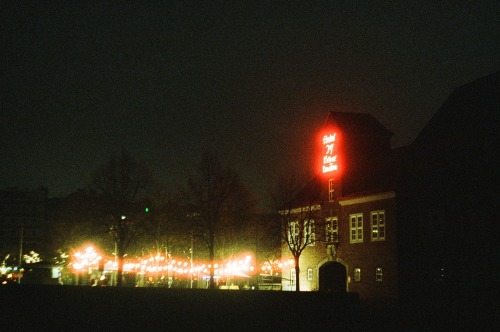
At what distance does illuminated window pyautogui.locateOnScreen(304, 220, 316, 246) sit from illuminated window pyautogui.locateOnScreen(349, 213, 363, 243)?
3.48m

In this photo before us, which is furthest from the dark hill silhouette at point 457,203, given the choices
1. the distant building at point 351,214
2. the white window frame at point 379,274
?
the white window frame at point 379,274

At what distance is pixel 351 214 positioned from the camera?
58.3 meters

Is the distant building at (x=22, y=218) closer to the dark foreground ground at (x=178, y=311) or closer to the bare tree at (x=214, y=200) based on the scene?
the bare tree at (x=214, y=200)

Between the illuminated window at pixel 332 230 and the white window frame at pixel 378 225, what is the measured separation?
4809 millimetres

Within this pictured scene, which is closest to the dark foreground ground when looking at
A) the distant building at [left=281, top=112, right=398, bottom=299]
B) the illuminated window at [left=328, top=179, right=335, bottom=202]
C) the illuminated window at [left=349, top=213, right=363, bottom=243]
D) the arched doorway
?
the distant building at [left=281, top=112, right=398, bottom=299]

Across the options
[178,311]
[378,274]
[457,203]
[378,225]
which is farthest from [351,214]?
[178,311]

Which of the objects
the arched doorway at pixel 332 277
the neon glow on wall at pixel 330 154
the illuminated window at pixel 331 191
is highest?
the neon glow on wall at pixel 330 154

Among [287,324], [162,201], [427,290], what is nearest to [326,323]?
[287,324]

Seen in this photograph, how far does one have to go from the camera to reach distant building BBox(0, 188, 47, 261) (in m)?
131

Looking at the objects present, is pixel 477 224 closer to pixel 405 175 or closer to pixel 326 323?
pixel 405 175

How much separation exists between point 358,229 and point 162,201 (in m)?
23.9

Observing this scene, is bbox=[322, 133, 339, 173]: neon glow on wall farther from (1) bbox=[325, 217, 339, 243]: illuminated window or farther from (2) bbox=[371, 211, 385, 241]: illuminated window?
(2) bbox=[371, 211, 385, 241]: illuminated window

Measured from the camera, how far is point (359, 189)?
57406mm

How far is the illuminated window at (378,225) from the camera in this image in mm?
53969
